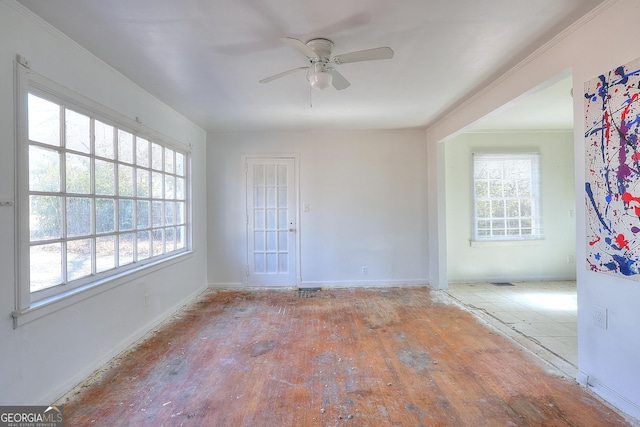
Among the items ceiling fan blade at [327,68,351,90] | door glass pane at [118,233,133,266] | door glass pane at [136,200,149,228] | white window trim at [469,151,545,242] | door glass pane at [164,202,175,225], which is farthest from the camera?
white window trim at [469,151,545,242]

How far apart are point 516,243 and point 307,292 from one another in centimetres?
358

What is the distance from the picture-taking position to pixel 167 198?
3.66 m

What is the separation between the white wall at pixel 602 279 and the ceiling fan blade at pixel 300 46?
1.76 m

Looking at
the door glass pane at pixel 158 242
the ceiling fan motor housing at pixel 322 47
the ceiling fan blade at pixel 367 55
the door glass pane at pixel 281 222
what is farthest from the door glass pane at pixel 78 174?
the door glass pane at pixel 281 222

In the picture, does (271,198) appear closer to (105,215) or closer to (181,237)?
(181,237)

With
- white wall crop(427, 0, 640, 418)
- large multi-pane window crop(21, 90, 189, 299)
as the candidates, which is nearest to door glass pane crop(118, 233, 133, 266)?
large multi-pane window crop(21, 90, 189, 299)

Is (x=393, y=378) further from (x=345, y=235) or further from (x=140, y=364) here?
(x=345, y=235)

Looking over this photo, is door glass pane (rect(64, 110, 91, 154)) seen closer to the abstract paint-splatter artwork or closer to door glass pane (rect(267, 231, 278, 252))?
door glass pane (rect(267, 231, 278, 252))

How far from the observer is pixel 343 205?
190 inches

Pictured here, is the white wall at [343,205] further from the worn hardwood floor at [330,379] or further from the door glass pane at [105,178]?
the door glass pane at [105,178]

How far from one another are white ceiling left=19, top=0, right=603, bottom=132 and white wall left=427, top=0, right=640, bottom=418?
13cm

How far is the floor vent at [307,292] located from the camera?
4.38m

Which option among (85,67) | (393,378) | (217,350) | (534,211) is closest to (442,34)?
(393,378)

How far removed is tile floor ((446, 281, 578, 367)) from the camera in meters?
2.80
